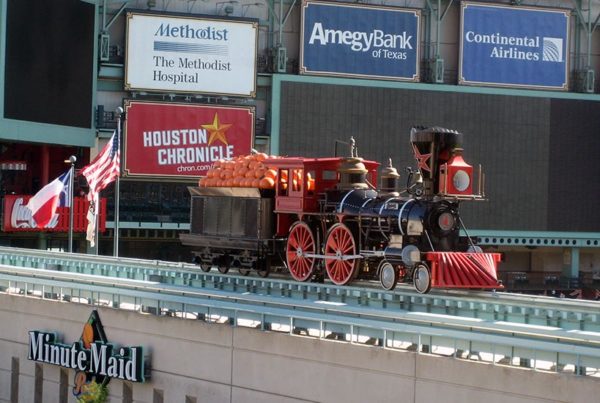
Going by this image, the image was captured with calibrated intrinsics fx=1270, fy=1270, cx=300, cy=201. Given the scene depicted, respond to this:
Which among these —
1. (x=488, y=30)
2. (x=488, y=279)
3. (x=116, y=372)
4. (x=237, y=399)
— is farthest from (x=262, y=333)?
(x=488, y=30)

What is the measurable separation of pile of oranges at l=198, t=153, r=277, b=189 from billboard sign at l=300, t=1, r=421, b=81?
3056 centimetres

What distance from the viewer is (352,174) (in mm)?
31156

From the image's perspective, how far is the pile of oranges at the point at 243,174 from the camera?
32.8m

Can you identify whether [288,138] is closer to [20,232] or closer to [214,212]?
[20,232]

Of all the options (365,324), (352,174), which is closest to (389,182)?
(352,174)

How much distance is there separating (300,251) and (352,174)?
228 centimetres

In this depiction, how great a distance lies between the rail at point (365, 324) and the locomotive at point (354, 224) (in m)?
4.11

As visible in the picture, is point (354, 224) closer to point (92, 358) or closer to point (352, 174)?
point (352, 174)

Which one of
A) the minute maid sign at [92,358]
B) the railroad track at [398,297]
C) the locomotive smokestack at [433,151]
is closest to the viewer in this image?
the railroad track at [398,297]

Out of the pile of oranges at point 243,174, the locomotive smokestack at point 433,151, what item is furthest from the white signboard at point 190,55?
the locomotive smokestack at point 433,151

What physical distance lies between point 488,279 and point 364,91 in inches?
1540

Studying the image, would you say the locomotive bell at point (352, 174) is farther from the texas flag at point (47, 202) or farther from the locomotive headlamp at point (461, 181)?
the texas flag at point (47, 202)

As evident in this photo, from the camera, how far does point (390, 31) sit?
66.1 meters

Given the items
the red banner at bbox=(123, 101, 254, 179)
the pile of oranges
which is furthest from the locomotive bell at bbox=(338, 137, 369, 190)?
the red banner at bbox=(123, 101, 254, 179)
